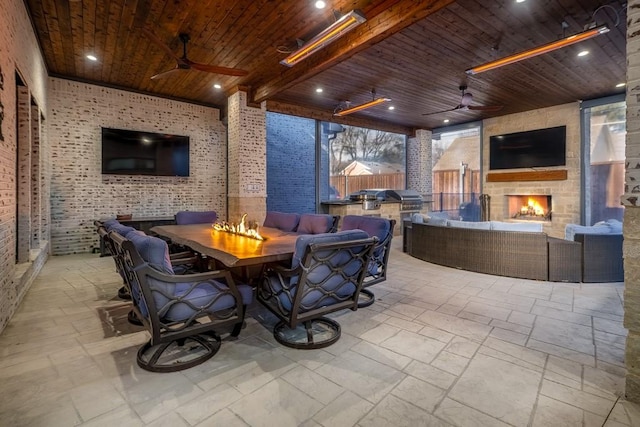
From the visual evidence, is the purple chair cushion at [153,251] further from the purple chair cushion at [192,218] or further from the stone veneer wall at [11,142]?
the purple chair cushion at [192,218]

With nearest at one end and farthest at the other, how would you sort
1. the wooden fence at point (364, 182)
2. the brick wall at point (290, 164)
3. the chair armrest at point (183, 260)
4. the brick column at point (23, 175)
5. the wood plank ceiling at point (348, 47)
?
the chair armrest at point (183, 260) → the wood plank ceiling at point (348, 47) → the brick column at point (23, 175) → the brick wall at point (290, 164) → the wooden fence at point (364, 182)

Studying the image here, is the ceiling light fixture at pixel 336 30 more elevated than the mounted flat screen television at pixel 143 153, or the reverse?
the ceiling light fixture at pixel 336 30

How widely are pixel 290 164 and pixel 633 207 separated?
7.84 metres

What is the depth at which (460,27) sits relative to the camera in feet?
13.8

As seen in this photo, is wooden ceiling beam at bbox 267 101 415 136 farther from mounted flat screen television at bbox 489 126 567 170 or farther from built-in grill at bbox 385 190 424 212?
mounted flat screen television at bbox 489 126 567 170

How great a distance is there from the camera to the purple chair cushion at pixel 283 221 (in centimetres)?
436

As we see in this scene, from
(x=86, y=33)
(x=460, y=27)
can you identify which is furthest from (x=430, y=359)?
(x=86, y=33)

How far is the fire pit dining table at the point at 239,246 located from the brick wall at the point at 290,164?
522 centimetres

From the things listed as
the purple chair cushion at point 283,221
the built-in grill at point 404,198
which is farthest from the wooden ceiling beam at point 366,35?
the built-in grill at point 404,198

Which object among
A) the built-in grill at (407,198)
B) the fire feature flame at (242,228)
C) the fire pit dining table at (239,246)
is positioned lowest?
the fire pit dining table at (239,246)

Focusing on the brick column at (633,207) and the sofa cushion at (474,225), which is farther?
the sofa cushion at (474,225)

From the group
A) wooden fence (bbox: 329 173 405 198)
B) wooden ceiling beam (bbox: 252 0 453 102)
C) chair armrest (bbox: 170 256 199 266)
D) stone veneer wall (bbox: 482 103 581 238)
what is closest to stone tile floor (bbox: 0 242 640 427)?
chair armrest (bbox: 170 256 199 266)

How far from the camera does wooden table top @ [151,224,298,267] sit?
2.36 metres

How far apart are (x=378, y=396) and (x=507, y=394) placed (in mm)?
784
